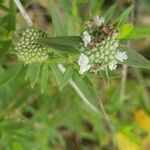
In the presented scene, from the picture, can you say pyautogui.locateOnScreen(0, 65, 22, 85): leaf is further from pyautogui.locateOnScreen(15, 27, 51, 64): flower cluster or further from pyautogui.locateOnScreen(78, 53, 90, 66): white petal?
pyautogui.locateOnScreen(78, 53, 90, 66): white petal

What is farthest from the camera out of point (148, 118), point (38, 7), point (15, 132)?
point (148, 118)

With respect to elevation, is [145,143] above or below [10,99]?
below

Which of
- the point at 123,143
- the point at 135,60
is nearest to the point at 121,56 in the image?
the point at 135,60

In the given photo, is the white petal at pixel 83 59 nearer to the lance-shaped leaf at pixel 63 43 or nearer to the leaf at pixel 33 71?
the lance-shaped leaf at pixel 63 43

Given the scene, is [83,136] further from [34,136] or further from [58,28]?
[58,28]

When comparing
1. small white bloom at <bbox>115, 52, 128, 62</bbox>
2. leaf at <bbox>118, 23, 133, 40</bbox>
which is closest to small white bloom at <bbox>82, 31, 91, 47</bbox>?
small white bloom at <bbox>115, 52, 128, 62</bbox>

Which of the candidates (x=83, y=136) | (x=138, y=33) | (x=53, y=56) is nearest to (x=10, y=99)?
(x=53, y=56)

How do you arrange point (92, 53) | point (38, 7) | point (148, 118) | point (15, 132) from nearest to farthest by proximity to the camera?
point (92, 53) → point (15, 132) → point (38, 7) → point (148, 118)
